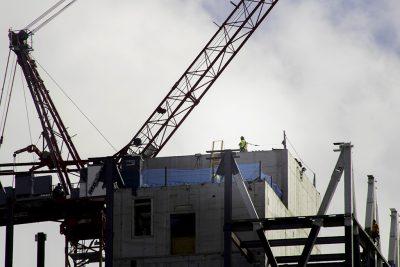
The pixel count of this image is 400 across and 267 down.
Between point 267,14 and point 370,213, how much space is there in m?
49.2

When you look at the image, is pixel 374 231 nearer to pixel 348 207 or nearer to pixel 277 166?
pixel 348 207

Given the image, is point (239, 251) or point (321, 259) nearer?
point (321, 259)

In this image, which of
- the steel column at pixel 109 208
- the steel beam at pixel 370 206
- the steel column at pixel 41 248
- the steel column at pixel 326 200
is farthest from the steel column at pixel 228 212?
the steel column at pixel 41 248

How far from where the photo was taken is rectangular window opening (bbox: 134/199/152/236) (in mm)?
133750

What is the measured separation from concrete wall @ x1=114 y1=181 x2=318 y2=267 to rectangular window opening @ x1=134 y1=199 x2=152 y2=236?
0.43 meters

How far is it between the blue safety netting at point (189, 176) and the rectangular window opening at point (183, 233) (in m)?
4.01

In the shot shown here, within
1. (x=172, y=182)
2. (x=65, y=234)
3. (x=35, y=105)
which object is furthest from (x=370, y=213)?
(x=35, y=105)

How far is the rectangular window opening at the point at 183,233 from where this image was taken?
132 meters

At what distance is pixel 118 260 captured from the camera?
435ft

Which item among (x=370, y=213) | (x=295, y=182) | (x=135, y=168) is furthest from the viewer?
(x=295, y=182)

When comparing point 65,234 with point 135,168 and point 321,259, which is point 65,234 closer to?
point 135,168

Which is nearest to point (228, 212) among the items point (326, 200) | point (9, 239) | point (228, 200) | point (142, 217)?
point (228, 200)

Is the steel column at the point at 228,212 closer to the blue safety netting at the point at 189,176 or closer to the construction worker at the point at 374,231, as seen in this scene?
the construction worker at the point at 374,231

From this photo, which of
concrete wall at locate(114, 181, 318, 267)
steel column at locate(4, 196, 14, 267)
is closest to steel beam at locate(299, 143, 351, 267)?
concrete wall at locate(114, 181, 318, 267)
